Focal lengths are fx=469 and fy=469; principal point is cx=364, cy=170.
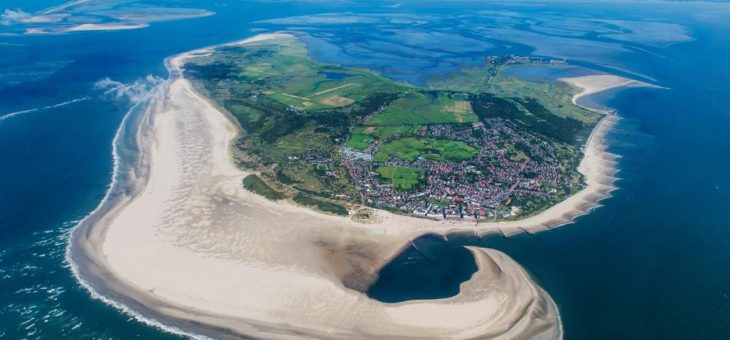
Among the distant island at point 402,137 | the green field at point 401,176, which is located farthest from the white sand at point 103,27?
the green field at point 401,176

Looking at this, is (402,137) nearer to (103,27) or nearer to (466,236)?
(466,236)

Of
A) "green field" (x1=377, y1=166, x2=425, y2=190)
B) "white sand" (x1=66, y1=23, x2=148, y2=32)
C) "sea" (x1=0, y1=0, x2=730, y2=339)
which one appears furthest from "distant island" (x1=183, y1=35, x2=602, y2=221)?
"white sand" (x1=66, y1=23, x2=148, y2=32)

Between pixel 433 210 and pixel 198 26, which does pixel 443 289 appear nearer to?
pixel 433 210

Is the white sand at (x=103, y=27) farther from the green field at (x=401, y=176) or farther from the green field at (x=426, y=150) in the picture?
the green field at (x=401, y=176)

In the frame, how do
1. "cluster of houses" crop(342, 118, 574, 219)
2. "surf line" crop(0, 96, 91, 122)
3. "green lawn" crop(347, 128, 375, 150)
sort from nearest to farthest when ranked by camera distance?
"cluster of houses" crop(342, 118, 574, 219)
"green lawn" crop(347, 128, 375, 150)
"surf line" crop(0, 96, 91, 122)

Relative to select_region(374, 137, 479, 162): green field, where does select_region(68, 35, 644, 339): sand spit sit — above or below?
below

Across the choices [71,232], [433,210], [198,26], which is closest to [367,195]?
[433,210]

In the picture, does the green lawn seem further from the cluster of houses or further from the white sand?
the white sand
